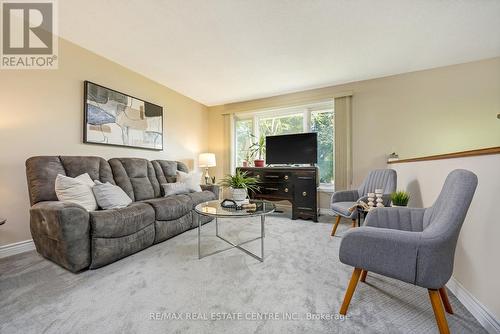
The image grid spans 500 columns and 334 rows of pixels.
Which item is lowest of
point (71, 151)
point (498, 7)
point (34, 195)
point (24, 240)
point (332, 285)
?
point (332, 285)

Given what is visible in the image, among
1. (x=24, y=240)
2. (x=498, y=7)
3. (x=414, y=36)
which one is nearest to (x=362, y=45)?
(x=414, y=36)

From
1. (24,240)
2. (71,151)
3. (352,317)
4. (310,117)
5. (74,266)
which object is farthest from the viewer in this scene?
(310,117)

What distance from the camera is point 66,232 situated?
1535mm

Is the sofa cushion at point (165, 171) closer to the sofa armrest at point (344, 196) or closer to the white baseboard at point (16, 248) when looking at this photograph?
the white baseboard at point (16, 248)

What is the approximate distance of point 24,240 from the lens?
6.72 ft

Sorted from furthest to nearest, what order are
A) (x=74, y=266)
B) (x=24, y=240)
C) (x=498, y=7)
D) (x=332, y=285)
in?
(x=24, y=240) < (x=498, y=7) < (x=74, y=266) < (x=332, y=285)

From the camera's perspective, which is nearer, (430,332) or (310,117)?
(430,332)

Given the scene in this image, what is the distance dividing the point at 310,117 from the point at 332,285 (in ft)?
10.2

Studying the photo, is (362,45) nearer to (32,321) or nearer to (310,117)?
(310,117)

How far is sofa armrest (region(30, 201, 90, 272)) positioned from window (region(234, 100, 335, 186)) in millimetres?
3135

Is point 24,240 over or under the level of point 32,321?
over

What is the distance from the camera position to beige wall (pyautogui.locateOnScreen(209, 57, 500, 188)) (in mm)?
2742

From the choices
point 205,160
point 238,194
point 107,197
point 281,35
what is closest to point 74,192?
point 107,197

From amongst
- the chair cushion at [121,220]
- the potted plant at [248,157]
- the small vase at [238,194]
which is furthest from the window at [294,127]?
the chair cushion at [121,220]
